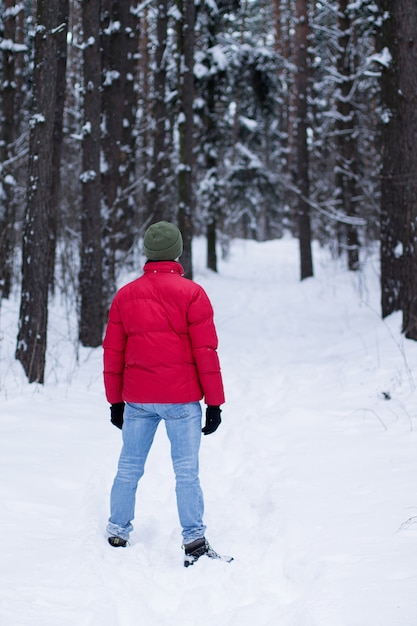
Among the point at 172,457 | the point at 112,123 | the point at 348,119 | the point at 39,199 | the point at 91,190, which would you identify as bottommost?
the point at 172,457

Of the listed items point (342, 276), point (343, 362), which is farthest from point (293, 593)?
point (342, 276)

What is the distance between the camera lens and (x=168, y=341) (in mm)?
3572

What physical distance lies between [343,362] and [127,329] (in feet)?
19.1

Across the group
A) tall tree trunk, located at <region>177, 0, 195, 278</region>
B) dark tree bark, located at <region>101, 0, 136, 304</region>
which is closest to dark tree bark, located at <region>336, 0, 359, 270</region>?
tall tree trunk, located at <region>177, 0, 195, 278</region>

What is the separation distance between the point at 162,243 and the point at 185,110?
11.1 m

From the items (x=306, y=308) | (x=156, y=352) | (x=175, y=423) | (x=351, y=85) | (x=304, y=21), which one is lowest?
(x=306, y=308)

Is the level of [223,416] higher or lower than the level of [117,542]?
lower

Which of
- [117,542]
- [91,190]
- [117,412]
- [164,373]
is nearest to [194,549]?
[117,542]

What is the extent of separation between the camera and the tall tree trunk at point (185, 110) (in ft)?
44.6

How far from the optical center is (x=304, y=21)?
19344 mm

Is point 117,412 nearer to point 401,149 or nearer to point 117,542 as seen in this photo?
point 117,542

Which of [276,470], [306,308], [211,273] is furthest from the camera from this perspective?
[211,273]

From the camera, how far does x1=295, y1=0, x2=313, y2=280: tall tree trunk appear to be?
19.3 metres

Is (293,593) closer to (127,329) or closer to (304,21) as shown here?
(127,329)
